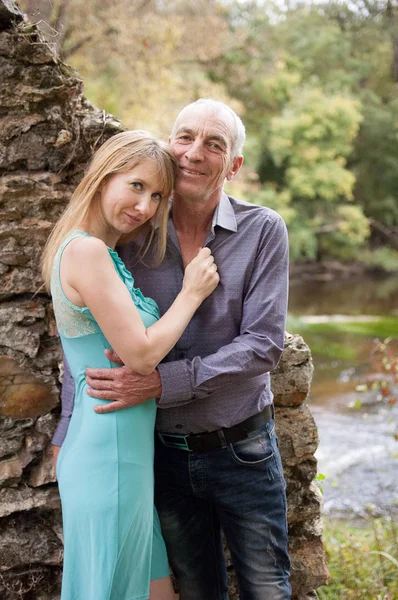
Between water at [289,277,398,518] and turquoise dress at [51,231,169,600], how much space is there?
1681 mm

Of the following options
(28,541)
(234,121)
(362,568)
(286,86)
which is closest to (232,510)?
(28,541)

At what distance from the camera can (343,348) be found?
503 inches

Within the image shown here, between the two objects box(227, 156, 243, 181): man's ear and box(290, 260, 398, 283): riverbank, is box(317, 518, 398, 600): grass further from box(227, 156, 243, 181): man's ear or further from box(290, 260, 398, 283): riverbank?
box(290, 260, 398, 283): riverbank

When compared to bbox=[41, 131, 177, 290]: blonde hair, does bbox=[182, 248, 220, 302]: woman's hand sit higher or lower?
lower

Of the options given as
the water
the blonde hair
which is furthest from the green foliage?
the blonde hair

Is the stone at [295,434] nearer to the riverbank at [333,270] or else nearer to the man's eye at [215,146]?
the man's eye at [215,146]

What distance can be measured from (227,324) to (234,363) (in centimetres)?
20

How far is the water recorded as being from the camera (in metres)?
6.37

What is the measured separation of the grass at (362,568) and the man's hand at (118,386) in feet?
6.18

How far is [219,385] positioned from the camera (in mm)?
2244

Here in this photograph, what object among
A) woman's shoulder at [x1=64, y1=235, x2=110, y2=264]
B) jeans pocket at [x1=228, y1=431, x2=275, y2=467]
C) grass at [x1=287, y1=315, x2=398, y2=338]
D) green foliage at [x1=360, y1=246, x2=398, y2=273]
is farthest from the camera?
green foliage at [x1=360, y1=246, x2=398, y2=273]

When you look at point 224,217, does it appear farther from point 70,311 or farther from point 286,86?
point 286,86

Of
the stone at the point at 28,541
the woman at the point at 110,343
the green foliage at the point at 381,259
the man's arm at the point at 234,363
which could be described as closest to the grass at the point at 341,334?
the stone at the point at 28,541

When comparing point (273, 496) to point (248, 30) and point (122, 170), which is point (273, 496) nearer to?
point (122, 170)
